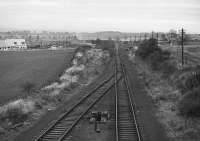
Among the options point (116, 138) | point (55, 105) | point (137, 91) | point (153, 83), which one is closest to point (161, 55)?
point (153, 83)

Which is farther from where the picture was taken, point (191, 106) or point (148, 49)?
point (148, 49)

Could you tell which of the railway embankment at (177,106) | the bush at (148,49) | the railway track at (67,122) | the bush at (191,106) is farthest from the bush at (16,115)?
the bush at (148,49)

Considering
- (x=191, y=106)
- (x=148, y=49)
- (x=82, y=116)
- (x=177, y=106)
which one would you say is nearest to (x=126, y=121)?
(x=82, y=116)

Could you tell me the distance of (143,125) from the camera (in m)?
18.0

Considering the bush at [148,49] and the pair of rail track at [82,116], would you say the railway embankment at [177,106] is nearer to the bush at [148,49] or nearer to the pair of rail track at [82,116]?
the pair of rail track at [82,116]

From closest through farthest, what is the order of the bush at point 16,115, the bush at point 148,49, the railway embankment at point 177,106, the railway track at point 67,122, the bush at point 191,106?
the railway track at point 67,122 < the railway embankment at point 177,106 < the bush at point 191,106 < the bush at point 16,115 < the bush at point 148,49

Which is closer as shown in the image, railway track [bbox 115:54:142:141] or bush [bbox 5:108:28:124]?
railway track [bbox 115:54:142:141]

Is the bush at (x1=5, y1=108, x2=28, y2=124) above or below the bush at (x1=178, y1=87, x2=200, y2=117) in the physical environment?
below

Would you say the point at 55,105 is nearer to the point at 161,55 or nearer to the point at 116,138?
the point at 116,138

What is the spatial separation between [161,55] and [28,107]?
3525 cm

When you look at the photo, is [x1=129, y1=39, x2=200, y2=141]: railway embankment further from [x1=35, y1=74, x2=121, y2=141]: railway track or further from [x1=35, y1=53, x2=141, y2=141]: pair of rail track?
[x1=35, y1=74, x2=121, y2=141]: railway track

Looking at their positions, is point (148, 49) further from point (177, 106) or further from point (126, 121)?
point (126, 121)

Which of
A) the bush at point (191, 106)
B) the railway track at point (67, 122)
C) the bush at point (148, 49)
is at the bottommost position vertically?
the railway track at point (67, 122)

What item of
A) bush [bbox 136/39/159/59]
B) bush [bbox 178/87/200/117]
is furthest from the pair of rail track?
bush [bbox 136/39/159/59]
